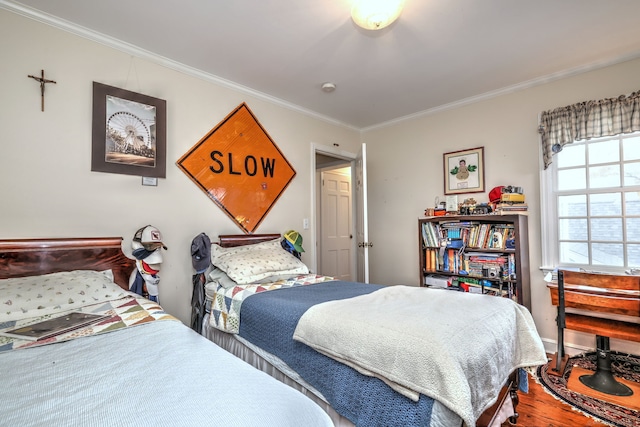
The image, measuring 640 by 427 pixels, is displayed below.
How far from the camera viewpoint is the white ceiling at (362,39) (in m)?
1.94

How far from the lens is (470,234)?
315 cm

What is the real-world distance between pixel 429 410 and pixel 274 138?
2.88m

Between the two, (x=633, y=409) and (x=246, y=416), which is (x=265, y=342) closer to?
(x=246, y=416)

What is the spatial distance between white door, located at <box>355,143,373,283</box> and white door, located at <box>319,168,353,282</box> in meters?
0.37

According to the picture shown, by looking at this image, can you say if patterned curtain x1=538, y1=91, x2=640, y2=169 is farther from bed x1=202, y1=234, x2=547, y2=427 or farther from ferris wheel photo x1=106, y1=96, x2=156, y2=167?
ferris wheel photo x1=106, y1=96, x2=156, y2=167

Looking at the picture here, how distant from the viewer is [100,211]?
2176 mm

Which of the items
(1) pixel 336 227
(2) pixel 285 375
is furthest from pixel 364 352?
(1) pixel 336 227

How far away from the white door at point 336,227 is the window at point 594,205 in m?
2.51

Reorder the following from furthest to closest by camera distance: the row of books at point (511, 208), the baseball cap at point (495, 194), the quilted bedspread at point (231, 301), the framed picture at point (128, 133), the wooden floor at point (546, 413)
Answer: the baseball cap at point (495, 194)
the row of books at point (511, 208)
the framed picture at point (128, 133)
the quilted bedspread at point (231, 301)
the wooden floor at point (546, 413)

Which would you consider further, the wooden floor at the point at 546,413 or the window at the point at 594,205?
the window at the point at 594,205

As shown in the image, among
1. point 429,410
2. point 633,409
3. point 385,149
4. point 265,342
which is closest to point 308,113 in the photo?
point 385,149

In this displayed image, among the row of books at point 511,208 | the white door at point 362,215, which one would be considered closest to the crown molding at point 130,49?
the white door at point 362,215

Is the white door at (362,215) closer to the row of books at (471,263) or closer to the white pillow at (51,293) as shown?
the row of books at (471,263)

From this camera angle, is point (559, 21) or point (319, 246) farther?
point (319, 246)
